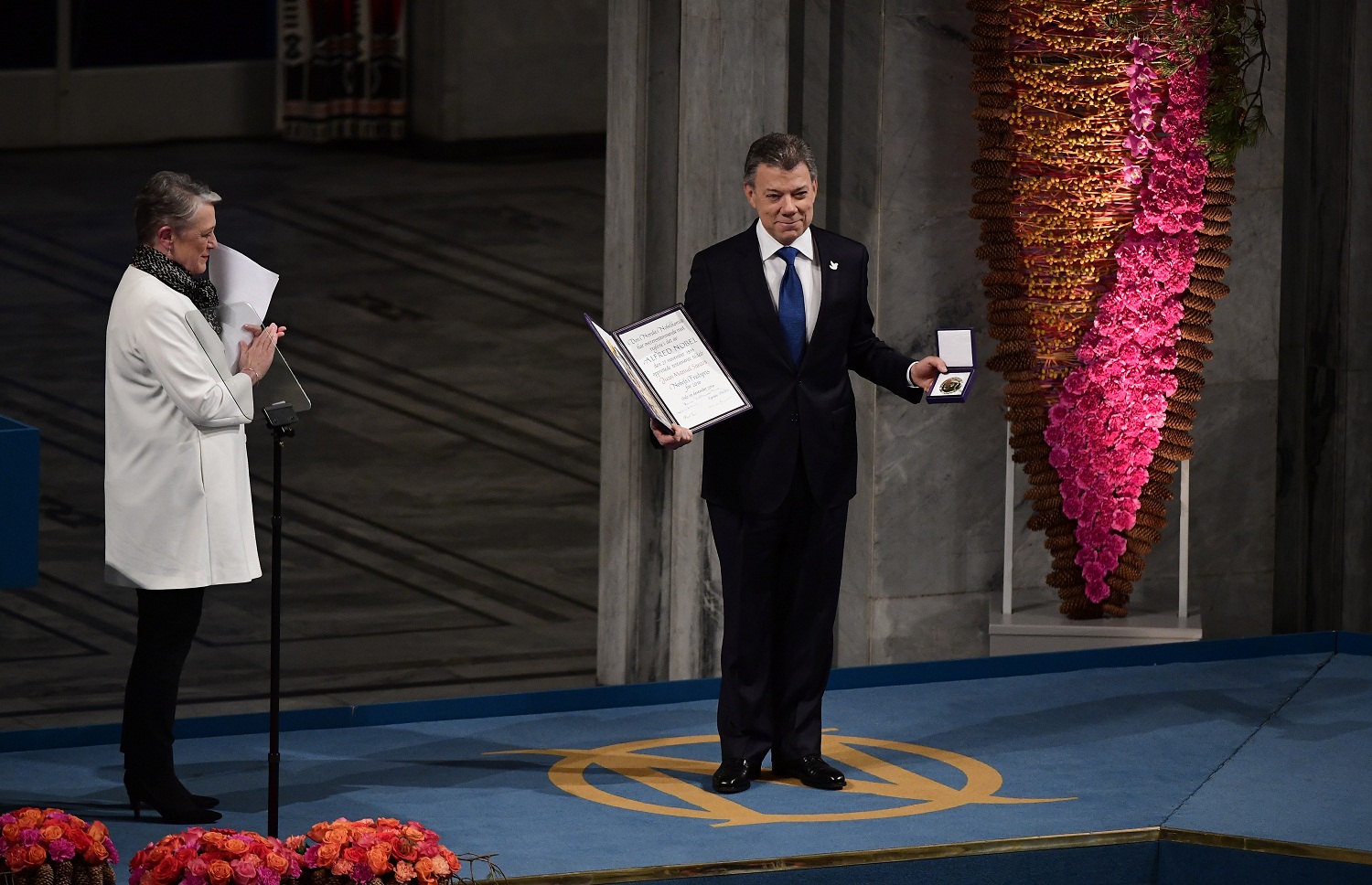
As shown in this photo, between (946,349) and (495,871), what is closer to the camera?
(495,871)

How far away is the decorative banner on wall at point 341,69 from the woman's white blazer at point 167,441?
1178 cm

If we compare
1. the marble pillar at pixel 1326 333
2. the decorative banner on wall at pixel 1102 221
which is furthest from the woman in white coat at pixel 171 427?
the marble pillar at pixel 1326 333

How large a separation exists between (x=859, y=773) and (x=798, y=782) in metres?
0.21

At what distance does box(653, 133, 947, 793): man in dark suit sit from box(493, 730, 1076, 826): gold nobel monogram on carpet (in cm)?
12

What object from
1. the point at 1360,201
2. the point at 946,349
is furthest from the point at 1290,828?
the point at 1360,201

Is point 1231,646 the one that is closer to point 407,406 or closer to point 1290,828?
point 1290,828

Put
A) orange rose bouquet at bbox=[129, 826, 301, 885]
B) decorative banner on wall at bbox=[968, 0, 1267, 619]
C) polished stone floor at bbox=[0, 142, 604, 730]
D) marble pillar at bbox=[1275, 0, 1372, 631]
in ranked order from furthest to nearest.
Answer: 1. marble pillar at bbox=[1275, 0, 1372, 631]
2. polished stone floor at bbox=[0, 142, 604, 730]
3. decorative banner on wall at bbox=[968, 0, 1267, 619]
4. orange rose bouquet at bbox=[129, 826, 301, 885]

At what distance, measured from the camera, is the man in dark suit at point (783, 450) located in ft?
17.8

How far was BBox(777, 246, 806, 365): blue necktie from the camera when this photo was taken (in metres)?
5.44

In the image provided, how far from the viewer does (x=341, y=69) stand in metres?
16.7

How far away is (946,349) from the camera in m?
5.25

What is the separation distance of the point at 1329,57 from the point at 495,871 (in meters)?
4.43

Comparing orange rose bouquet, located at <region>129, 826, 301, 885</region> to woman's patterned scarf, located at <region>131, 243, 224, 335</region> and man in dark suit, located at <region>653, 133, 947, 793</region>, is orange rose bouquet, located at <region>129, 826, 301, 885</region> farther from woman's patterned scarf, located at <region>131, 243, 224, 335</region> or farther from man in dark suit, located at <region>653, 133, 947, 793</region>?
man in dark suit, located at <region>653, 133, 947, 793</region>

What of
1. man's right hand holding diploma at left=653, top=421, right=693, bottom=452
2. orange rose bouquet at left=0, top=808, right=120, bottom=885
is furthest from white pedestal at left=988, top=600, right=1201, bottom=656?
orange rose bouquet at left=0, top=808, right=120, bottom=885
